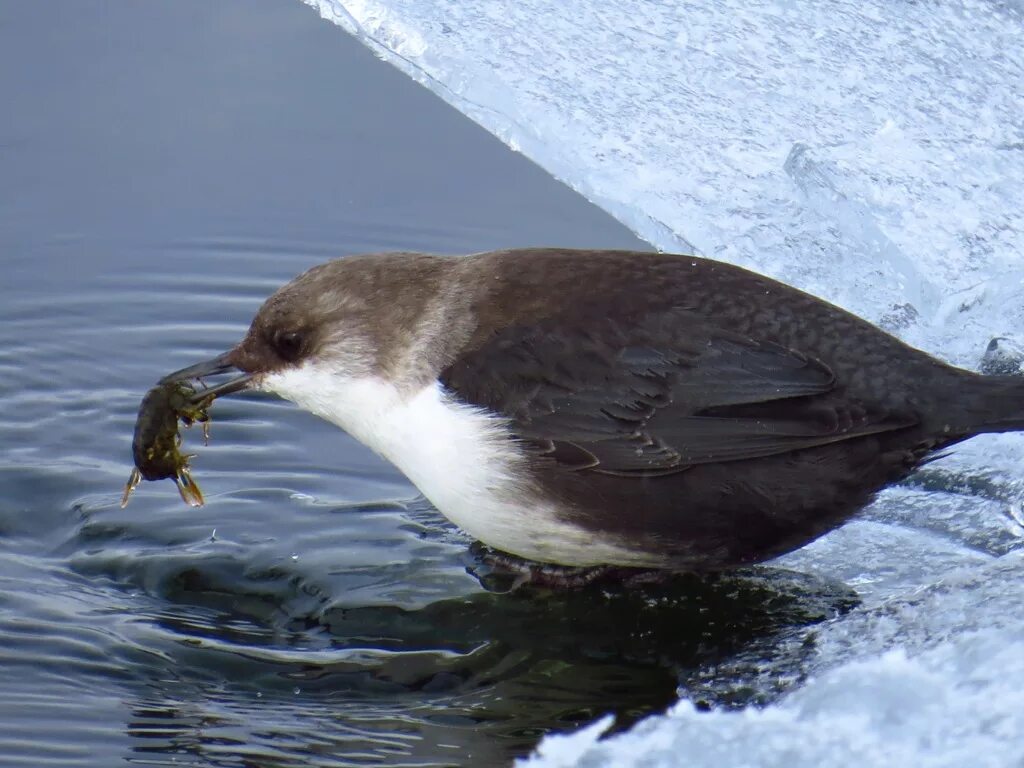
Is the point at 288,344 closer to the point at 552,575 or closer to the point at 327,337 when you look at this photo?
the point at 327,337

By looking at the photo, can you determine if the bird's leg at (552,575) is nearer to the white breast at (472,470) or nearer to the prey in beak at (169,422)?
the white breast at (472,470)

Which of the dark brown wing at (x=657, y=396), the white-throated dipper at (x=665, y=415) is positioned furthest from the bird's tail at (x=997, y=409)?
the dark brown wing at (x=657, y=396)

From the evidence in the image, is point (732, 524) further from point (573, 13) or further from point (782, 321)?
point (573, 13)

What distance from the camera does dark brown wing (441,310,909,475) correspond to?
394 cm

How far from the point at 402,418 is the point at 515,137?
202 centimetres

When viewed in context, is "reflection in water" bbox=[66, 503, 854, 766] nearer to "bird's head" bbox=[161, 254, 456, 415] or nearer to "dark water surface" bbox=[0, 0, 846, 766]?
"dark water surface" bbox=[0, 0, 846, 766]

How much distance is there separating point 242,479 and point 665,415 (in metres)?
1.54

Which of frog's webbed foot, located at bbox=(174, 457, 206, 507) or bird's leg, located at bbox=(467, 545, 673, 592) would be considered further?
bird's leg, located at bbox=(467, 545, 673, 592)

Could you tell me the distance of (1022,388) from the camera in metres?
→ 3.98

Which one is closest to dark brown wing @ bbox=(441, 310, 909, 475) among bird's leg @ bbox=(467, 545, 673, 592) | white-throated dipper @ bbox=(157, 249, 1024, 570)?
white-throated dipper @ bbox=(157, 249, 1024, 570)

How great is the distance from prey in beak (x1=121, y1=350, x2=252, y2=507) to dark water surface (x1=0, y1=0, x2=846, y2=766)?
0.82 ft

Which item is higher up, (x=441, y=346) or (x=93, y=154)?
(x=93, y=154)

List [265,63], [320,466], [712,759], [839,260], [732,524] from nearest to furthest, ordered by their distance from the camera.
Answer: [712,759], [732,524], [320,466], [839,260], [265,63]

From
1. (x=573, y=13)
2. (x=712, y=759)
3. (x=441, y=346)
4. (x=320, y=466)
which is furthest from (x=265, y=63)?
(x=712, y=759)
